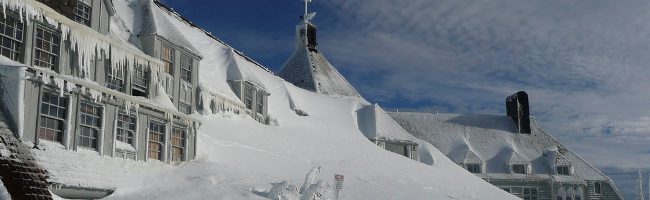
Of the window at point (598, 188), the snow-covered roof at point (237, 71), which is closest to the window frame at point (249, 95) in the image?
the snow-covered roof at point (237, 71)

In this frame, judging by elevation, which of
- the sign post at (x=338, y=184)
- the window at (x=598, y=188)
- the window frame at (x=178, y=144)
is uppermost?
the window frame at (x=178, y=144)

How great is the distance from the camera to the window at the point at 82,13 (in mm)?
20688

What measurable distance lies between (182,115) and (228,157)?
262cm

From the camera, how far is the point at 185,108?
25656 mm

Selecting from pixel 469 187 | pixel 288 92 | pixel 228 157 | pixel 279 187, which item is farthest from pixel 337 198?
pixel 288 92

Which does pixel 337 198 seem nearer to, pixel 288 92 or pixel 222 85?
pixel 222 85

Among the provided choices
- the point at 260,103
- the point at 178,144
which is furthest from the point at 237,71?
the point at 178,144

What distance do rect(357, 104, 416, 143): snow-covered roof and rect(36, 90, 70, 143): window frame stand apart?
22.9 meters

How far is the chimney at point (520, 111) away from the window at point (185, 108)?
127ft

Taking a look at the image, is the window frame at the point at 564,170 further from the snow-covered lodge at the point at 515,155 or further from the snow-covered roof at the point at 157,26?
the snow-covered roof at the point at 157,26

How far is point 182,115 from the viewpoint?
2312 centimetres

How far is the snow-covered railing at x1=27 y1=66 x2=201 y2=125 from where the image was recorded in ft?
58.6

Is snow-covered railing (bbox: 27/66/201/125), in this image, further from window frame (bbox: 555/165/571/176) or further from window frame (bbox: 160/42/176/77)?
window frame (bbox: 555/165/571/176)

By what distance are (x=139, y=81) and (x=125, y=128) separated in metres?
2.11
